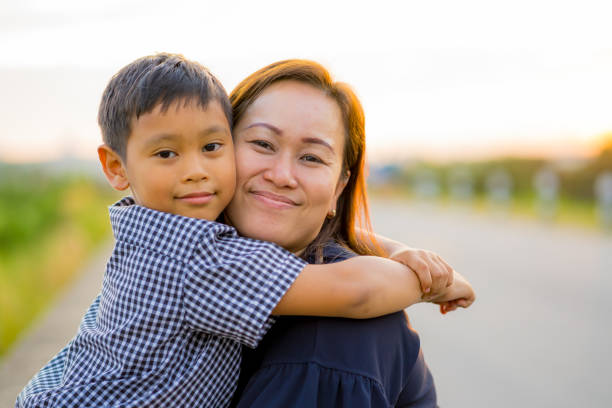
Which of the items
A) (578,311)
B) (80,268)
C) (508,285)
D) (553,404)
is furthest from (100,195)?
(553,404)

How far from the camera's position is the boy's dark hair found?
6.56 feet

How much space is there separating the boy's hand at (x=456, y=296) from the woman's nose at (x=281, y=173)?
0.72m

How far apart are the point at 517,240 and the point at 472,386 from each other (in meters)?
6.90

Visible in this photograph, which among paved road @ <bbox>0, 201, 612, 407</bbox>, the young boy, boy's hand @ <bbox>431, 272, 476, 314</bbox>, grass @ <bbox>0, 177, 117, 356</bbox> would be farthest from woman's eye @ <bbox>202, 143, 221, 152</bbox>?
grass @ <bbox>0, 177, 117, 356</bbox>

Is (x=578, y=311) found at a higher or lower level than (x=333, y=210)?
lower

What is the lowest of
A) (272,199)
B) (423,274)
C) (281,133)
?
(423,274)

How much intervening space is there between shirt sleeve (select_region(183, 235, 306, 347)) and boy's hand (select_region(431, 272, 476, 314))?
Answer: 765mm

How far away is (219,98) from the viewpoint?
216cm

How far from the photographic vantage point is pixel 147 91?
1993 mm

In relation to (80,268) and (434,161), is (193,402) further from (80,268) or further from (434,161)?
(434,161)

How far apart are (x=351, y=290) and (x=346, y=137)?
Result: 2.51ft

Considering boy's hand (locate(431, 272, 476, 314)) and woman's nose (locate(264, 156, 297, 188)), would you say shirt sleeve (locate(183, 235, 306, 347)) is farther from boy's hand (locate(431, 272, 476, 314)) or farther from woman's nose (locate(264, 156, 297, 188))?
boy's hand (locate(431, 272, 476, 314))

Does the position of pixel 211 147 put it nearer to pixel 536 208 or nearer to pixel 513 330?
pixel 513 330

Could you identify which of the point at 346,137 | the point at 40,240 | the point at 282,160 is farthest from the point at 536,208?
the point at 282,160
